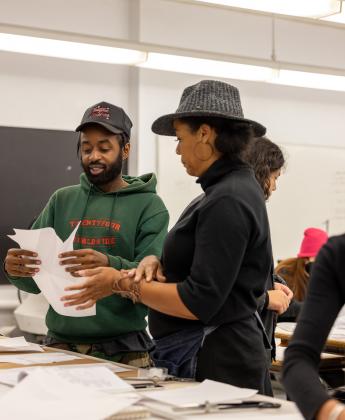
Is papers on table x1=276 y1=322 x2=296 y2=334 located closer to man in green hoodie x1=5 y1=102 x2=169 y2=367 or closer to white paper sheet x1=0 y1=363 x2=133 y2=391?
man in green hoodie x1=5 y1=102 x2=169 y2=367

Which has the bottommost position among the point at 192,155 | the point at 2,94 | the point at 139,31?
the point at 192,155

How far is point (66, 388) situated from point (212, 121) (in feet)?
2.93

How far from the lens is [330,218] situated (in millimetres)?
7734

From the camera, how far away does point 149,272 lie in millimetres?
2332

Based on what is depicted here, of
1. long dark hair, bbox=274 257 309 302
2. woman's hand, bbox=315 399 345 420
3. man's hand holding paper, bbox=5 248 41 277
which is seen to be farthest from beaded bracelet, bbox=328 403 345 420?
long dark hair, bbox=274 257 309 302

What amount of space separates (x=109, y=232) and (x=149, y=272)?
566 millimetres

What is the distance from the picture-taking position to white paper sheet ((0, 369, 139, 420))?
1792 millimetres

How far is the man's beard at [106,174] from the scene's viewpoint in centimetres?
294

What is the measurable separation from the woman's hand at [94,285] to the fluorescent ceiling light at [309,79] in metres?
3.95

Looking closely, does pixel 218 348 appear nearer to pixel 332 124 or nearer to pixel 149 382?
pixel 149 382

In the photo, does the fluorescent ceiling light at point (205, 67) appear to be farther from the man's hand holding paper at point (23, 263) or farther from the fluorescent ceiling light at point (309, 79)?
the man's hand holding paper at point (23, 263)

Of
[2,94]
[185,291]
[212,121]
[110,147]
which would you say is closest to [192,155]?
[212,121]

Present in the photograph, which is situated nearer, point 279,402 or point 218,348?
point 279,402

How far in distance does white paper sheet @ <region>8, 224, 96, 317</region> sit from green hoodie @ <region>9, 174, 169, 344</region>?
0.11 meters
